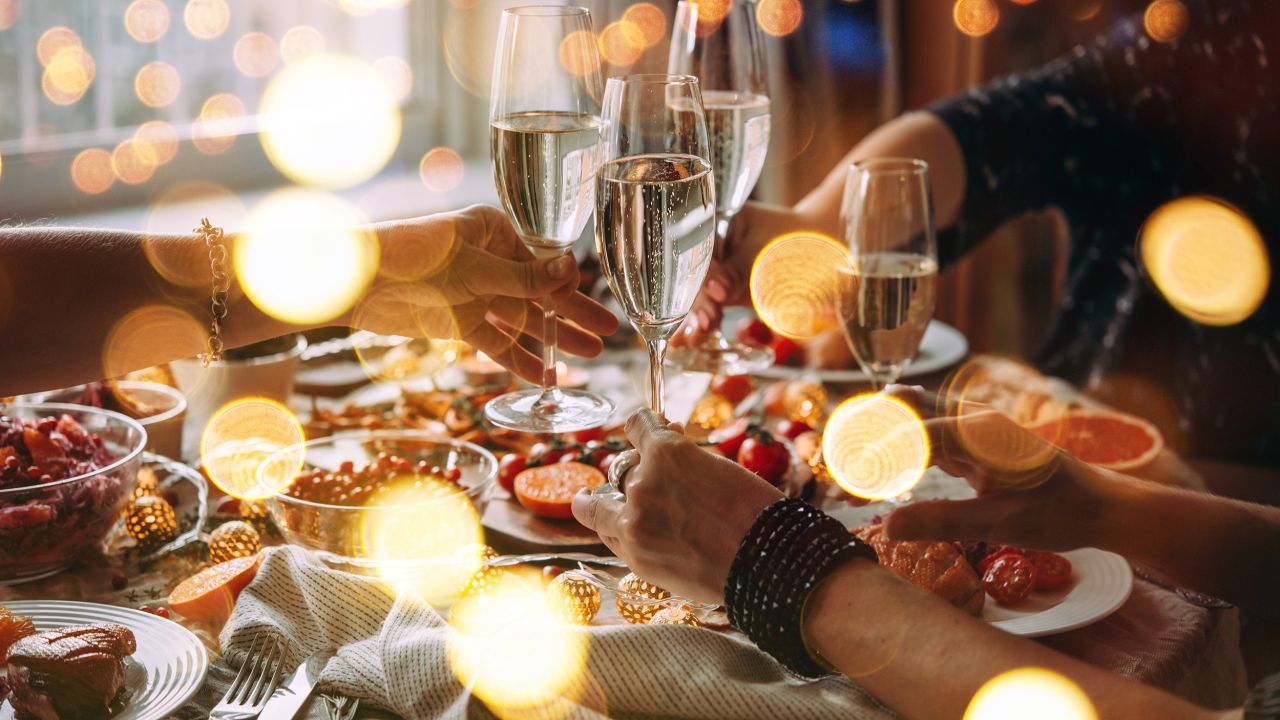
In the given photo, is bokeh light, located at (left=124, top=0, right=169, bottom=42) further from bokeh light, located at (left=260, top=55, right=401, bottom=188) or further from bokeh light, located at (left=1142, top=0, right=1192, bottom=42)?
bokeh light, located at (left=1142, top=0, right=1192, bottom=42)

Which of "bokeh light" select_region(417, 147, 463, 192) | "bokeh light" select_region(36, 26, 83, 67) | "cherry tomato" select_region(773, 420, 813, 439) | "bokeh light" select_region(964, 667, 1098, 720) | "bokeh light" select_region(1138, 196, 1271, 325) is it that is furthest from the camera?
"bokeh light" select_region(417, 147, 463, 192)

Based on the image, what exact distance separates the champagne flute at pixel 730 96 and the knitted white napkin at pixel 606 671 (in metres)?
0.56

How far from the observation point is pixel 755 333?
5.56 ft

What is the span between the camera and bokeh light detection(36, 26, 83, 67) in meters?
2.55

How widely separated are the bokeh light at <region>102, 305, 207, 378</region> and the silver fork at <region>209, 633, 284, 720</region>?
349mm

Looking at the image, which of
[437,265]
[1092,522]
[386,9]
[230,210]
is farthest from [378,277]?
[386,9]

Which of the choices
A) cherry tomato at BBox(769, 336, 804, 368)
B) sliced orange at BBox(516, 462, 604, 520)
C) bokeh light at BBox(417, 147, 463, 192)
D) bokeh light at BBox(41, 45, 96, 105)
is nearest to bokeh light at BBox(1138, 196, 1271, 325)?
cherry tomato at BBox(769, 336, 804, 368)

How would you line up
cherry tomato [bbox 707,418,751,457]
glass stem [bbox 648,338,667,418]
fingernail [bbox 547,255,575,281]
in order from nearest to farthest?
glass stem [bbox 648,338,667,418]
fingernail [bbox 547,255,575,281]
cherry tomato [bbox 707,418,751,457]

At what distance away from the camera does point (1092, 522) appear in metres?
1.01

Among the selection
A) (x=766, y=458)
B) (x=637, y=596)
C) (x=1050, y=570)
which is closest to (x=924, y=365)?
(x=766, y=458)

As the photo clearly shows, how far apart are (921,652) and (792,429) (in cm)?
63

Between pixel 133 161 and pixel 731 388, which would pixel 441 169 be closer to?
pixel 133 161

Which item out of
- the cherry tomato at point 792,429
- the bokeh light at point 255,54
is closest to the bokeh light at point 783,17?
the bokeh light at point 255,54

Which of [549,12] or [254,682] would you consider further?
[549,12]
